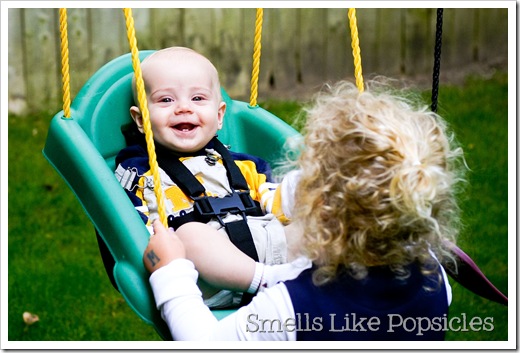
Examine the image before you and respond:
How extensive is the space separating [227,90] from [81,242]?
1.61m

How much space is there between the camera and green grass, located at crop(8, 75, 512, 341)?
3150 mm

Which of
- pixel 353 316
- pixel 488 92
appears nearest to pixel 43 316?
pixel 353 316

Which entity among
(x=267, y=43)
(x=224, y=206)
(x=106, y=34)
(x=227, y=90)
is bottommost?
(x=227, y=90)

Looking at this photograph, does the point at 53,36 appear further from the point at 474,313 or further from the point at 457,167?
the point at 457,167

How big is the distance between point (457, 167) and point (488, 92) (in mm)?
3710

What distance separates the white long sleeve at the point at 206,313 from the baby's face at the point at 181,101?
532mm

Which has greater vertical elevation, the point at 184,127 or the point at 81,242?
the point at 184,127

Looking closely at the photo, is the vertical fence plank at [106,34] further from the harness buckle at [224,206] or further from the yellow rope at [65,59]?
the harness buckle at [224,206]

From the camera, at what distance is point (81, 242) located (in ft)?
12.3

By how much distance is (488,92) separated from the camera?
5.16 m

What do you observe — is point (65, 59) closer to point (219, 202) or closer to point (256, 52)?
point (219, 202)

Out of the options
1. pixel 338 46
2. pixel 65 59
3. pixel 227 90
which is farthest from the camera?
pixel 338 46

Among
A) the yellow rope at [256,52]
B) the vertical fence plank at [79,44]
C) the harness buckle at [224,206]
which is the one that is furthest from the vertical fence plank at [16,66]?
the harness buckle at [224,206]

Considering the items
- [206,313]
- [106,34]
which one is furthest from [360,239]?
[106,34]
